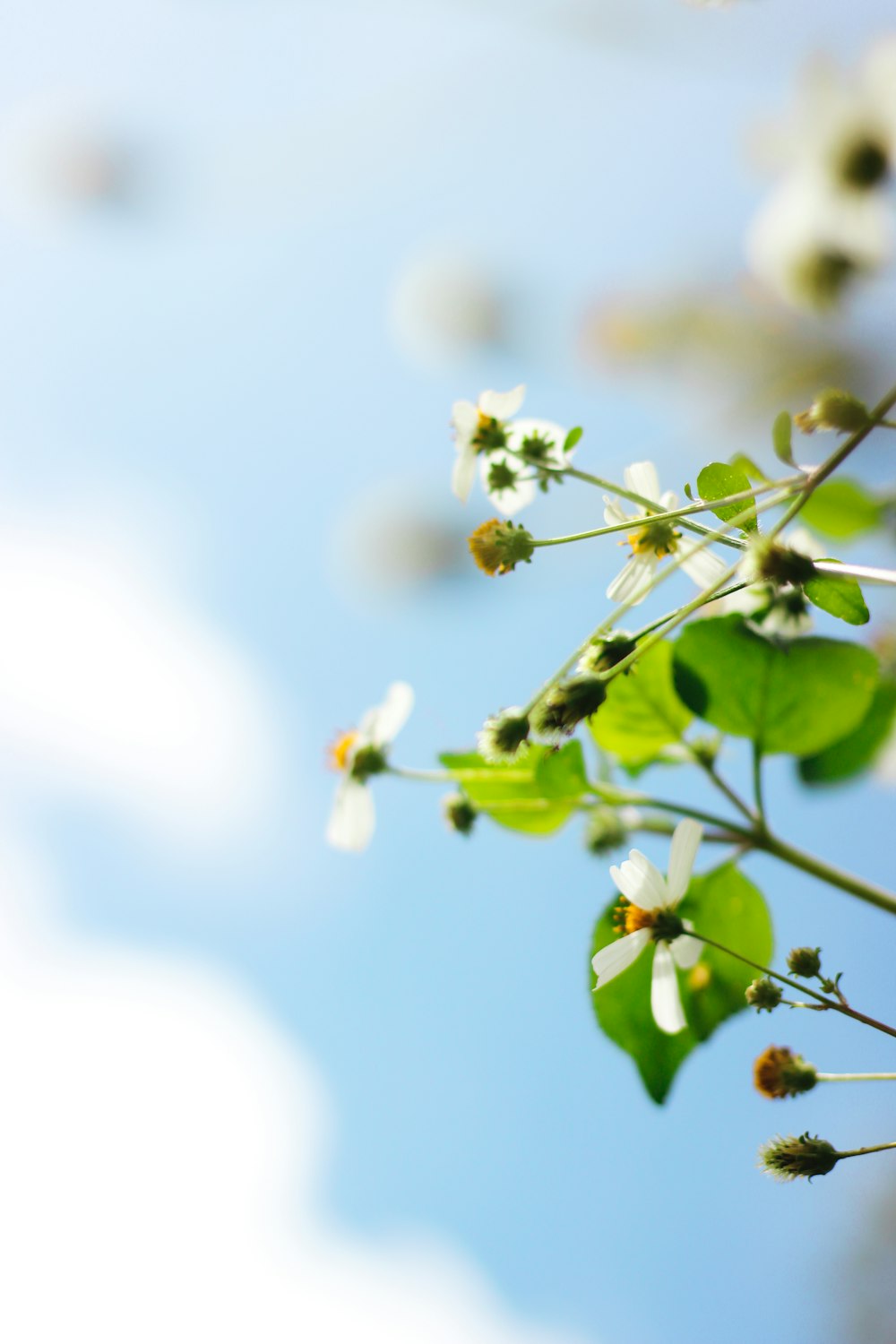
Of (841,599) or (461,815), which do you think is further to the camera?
(461,815)

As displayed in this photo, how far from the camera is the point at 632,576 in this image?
466mm

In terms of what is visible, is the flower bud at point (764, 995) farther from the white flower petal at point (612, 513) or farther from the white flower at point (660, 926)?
the white flower petal at point (612, 513)

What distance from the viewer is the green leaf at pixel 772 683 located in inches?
20.1

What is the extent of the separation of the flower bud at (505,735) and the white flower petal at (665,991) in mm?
119

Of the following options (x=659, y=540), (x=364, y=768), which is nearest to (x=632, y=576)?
(x=659, y=540)

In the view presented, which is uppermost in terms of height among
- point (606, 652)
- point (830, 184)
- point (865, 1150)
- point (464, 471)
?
point (830, 184)

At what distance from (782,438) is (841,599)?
79 mm

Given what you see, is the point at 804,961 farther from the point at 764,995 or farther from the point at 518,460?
the point at 518,460

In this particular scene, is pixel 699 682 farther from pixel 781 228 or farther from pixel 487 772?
pixel 781 228

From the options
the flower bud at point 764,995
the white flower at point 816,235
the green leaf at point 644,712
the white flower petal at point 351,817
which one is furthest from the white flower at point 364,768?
the white flower at point 816,235

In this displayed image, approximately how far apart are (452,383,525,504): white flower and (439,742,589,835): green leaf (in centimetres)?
14

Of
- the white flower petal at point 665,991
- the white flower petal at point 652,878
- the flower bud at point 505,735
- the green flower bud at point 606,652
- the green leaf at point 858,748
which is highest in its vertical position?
the green leaf at point 858,748

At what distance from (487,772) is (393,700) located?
120 mm

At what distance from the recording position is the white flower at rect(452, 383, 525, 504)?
510mm
